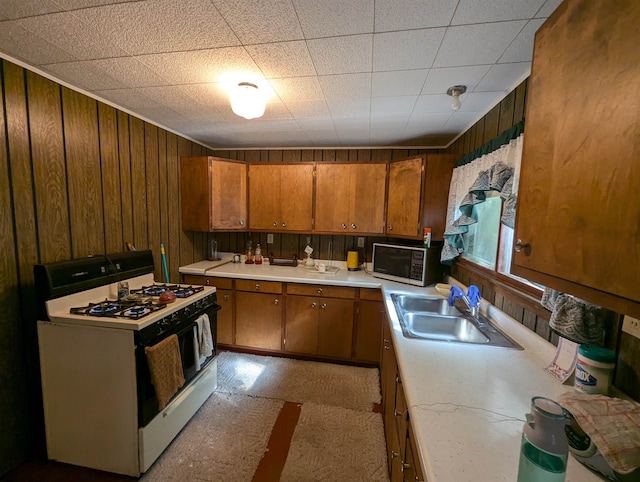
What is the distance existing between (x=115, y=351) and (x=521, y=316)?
2.25 m

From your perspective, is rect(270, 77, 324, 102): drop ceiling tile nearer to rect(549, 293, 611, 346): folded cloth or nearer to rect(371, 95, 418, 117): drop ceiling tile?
rect(371, 95, 418, 117): drop ceiling tile

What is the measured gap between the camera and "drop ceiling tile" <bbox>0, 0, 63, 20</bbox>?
1080 millimetres

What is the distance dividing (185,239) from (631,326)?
10.9 feet

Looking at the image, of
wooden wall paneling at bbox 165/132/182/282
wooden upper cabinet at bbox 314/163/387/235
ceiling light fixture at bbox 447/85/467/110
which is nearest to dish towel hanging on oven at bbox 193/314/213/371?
wooden wall paneling at bbox 165/132/182/282

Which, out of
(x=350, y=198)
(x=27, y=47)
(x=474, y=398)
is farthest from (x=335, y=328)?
(x=27, y=47)

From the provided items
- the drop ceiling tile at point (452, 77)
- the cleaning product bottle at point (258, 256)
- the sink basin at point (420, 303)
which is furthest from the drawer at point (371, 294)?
the drop ceiling tile at point (452, 77)

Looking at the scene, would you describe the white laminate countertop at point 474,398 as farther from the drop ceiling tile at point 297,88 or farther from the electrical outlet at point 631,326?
the drop ceiling tile at point 297,88

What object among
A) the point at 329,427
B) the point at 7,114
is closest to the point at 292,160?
the point at 7,114

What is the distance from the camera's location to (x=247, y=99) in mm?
1655

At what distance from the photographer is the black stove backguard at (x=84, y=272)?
1482 mm

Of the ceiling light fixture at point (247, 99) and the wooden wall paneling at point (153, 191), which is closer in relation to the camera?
the ceiling light fixture at point (247, 99)

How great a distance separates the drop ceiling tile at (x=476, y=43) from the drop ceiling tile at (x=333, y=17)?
396mm

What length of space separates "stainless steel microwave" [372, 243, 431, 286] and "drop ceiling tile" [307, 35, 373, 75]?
5.30ft

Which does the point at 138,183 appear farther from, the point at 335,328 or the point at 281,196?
the point at 335,328
